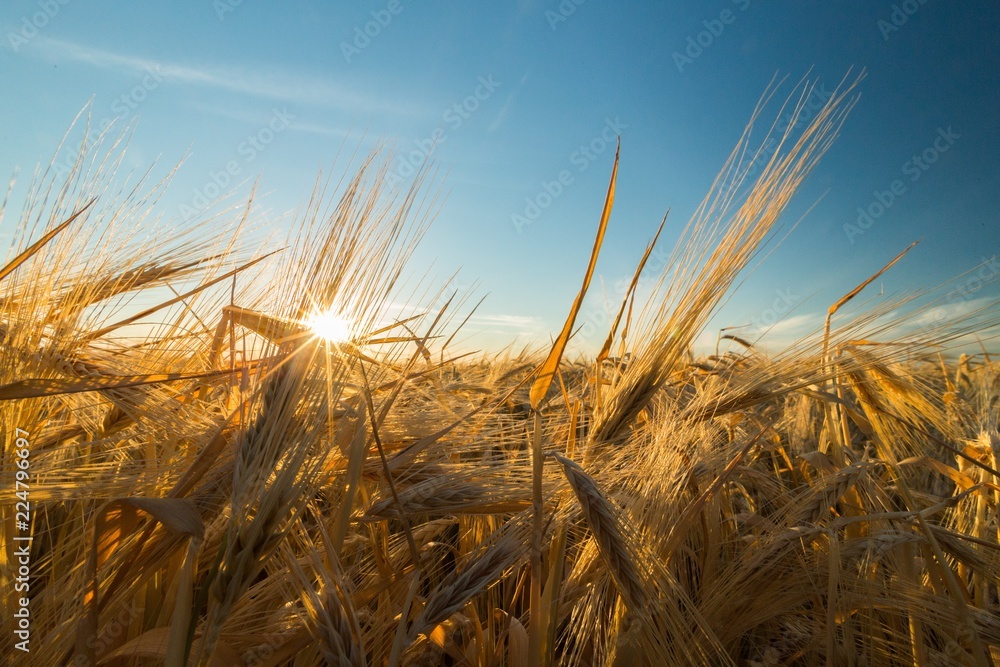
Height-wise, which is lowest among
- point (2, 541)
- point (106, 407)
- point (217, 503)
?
point (2, 541)

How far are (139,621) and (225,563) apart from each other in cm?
57

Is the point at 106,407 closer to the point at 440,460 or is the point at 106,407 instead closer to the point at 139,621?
the point at 139,621

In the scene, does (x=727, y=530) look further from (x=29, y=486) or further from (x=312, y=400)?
(x=29, y=486)

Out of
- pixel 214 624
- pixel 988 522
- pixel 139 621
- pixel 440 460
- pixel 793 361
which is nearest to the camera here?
pixel 214 624

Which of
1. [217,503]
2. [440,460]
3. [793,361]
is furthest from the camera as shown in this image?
[793,361]

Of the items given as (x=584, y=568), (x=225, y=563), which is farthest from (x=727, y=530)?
(x=225, y=563)

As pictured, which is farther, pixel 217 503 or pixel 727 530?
pixel 727 530

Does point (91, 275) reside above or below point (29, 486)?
above

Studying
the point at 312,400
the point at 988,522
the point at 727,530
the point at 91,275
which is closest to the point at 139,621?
the point at 312,400

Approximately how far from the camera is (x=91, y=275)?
128 centimetres

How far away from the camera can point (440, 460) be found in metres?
1.23

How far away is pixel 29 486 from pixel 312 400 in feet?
1.90

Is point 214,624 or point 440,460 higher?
point 440,460

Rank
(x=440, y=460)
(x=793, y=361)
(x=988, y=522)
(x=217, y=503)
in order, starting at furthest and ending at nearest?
(x=988, y=522)
(x=793, y=361)
(x=440, y=460)
(x=217, y=503)
